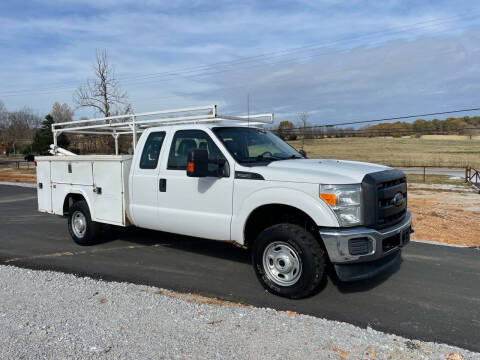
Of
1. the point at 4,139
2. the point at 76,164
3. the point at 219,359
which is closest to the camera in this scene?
the point at 219,359

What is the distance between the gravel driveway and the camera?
10.9 ft

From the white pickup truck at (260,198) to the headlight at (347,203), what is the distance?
0.4 inches

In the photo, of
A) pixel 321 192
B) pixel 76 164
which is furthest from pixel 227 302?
pixel 76 164

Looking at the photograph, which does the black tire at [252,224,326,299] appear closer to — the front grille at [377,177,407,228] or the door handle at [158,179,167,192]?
the front grille at [377,177,407,228]

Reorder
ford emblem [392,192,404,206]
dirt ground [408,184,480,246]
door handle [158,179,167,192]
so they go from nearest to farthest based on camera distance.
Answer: ford emblem [392,192,404,206], door handle [158,179,167,192], dirt ground [408,184,480,246]

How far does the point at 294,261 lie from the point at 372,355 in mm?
1443

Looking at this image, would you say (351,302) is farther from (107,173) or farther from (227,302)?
(107,173)

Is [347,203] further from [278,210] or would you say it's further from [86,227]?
[86,227]

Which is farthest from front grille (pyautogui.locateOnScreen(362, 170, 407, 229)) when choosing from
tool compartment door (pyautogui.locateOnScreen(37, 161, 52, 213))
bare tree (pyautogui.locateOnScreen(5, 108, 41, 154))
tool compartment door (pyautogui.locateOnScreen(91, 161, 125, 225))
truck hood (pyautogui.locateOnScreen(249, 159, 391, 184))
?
bare tree (pyautogui.locateOnScreen(5, 108, 41, 154))

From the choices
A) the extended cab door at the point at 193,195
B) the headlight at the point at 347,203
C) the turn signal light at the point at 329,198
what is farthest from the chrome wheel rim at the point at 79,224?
the headlight at the point at 347,203

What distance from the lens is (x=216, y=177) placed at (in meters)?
5.07

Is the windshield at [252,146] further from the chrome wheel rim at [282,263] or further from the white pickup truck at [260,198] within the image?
the chrome wheel rim at [282,263]

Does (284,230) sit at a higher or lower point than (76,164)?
lower

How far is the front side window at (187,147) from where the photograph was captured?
5219 millimetres
